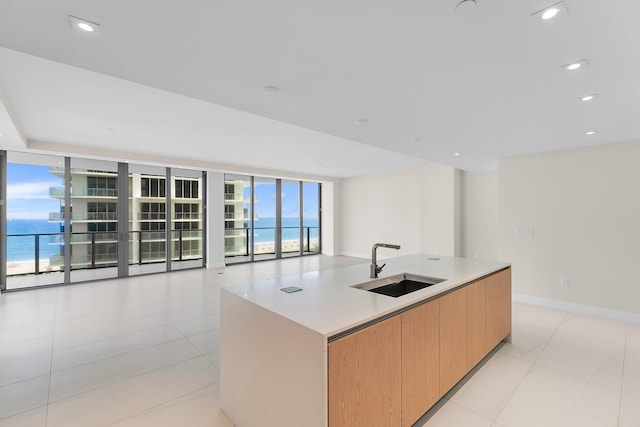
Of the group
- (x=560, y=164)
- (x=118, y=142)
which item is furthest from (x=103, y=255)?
(x=560, y=164)

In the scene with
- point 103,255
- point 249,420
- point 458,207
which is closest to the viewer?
point 249,420

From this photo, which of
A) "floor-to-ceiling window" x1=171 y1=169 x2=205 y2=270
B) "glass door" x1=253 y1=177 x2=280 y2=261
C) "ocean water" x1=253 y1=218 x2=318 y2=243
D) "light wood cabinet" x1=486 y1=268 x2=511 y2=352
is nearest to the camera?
"light wood cabinet" x1=486 y1=268 x2=511 y2=352

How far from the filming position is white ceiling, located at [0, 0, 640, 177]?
145cm

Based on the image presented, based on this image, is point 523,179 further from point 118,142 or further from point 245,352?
point 118,142

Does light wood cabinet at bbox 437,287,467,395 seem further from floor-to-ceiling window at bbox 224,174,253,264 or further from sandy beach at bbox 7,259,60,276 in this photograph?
→ sandy beach at bbox 7,259,60,276

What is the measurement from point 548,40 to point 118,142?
19.3 feet

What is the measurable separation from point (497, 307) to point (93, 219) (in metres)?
7.47

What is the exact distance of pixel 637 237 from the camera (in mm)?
3736

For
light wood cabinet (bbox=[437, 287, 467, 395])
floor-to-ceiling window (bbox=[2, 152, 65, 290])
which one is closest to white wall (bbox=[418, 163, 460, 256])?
light wood cabinet (bbox=[437, 287, 467, 395])

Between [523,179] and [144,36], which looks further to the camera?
[523,179]

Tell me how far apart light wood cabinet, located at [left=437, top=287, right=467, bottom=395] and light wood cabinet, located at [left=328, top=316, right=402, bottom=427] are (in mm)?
576

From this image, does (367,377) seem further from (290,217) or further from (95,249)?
(290,217)

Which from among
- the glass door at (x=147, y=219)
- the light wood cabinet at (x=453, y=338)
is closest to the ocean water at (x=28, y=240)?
the glass door at (x=147, y=219)

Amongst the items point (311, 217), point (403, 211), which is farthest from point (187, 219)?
point (403, 211)
